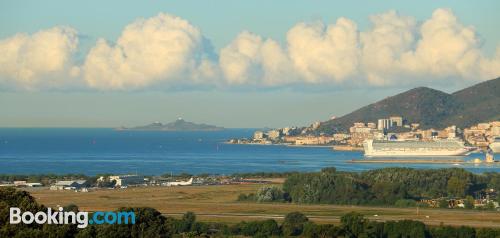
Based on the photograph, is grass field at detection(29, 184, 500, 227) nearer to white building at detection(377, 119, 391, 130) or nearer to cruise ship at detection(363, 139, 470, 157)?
cruise ship at detection(363, 139, 470, 157)

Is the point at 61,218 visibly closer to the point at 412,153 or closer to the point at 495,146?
the point at 412,153

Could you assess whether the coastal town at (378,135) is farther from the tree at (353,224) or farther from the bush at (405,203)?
the tree at (353,224)

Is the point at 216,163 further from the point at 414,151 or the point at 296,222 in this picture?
the point at 296,222

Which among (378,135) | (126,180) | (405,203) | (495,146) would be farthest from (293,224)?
(378,135)

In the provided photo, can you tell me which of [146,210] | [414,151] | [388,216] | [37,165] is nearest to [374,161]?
[414,151]

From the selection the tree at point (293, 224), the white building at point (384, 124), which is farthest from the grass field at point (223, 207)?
the white building at point (384, 124)

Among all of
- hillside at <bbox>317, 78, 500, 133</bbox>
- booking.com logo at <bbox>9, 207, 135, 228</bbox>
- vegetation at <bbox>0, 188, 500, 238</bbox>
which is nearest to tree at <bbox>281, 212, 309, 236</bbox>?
vegetation at <bbox>0, 188, 500, 238</bbox>
